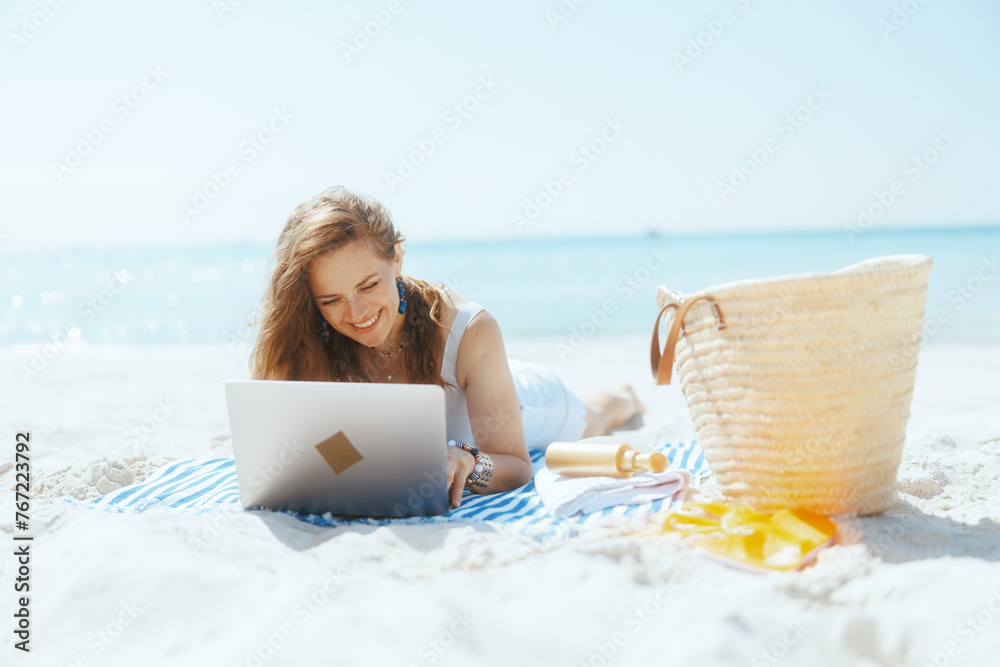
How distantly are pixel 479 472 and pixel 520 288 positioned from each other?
12.6 m

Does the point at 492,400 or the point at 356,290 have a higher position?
the point at 356,290

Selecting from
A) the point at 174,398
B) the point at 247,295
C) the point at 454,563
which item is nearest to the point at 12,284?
the point at 247,295

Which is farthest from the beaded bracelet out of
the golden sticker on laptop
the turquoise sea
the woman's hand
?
the turquoise sea

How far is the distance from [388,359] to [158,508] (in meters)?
1.00

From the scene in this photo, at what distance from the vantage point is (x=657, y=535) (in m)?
1.99

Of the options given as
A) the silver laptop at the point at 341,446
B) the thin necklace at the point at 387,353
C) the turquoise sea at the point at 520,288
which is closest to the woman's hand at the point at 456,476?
the silver laptop at the point at 341,446

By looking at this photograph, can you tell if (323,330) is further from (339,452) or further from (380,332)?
(339,452)

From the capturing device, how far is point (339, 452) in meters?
2.13

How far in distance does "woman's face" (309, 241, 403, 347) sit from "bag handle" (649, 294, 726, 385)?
1033 mm

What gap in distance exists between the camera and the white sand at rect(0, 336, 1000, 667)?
4.69 ft

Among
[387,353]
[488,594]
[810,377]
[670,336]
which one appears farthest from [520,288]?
[488,594]

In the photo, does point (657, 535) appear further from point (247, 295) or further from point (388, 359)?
point (247, 295)

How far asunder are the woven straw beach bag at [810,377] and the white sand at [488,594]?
18 centimetres

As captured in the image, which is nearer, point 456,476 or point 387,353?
point 456,476
